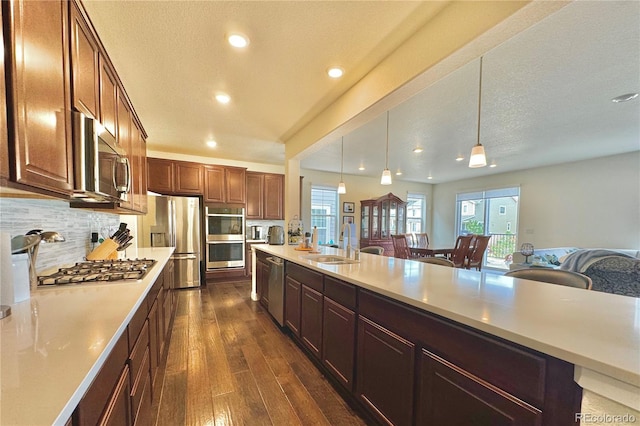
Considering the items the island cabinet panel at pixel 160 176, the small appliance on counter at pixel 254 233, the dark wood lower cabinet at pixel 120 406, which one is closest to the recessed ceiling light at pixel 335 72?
the dark wood lower cabinet at pixel 120 406

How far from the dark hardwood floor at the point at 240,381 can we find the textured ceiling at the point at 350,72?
2.49 meters

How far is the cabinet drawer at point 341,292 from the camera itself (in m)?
1.63

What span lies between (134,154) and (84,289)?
1631 mm

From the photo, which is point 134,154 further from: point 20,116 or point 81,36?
point 20,116

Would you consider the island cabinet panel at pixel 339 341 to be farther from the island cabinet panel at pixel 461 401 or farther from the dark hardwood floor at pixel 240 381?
the island cabinet panel at pixel 461 401

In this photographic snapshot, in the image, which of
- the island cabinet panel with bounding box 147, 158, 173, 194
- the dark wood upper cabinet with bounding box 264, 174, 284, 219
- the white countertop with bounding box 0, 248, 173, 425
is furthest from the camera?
the dark wood upper cabinet with bounding box 264, 174, 284, 219

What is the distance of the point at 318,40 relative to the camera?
1.77 metres

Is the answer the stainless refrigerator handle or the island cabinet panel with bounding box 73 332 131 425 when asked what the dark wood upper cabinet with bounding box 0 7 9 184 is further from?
the stainless refrigerator handle

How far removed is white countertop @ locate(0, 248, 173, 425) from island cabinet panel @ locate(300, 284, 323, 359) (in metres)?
1.23

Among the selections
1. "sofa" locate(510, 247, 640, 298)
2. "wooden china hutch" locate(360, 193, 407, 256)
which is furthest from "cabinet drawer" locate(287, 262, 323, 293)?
"wooden china hutch" locate(360, 193, 407, 256)

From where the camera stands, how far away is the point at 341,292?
174 centimetres

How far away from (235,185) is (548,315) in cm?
499

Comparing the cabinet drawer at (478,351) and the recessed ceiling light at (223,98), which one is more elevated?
the recessed ceiling light at (223,98)

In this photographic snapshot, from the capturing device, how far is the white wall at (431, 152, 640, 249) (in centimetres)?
451
